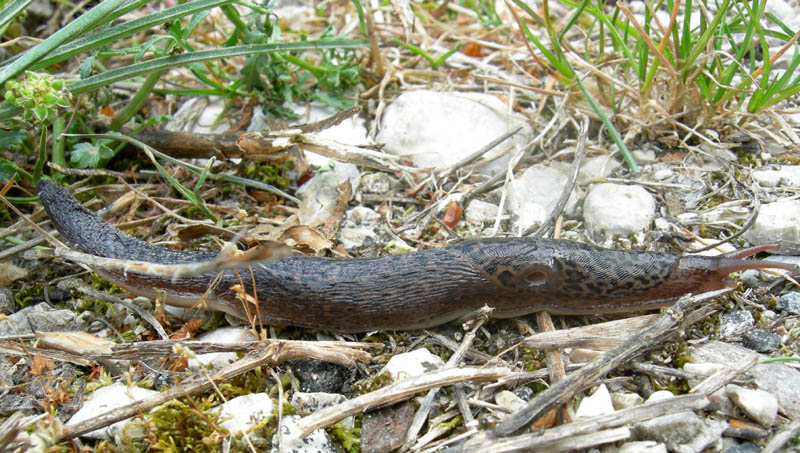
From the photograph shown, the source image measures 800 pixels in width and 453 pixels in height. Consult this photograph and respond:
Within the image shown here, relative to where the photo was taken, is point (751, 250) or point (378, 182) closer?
point (751, 250)

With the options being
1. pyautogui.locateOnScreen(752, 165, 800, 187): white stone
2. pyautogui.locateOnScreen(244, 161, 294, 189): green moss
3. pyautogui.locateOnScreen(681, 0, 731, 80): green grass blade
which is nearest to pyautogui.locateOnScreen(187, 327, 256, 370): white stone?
pyautogui.locateOnScreen(244, 161, 294, 189): green moss

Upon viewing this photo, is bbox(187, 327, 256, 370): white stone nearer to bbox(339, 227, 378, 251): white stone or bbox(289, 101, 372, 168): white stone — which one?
bbox(339, 227, 378, 251): white stone


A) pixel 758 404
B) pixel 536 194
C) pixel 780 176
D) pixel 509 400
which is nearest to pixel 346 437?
pixel 509 400

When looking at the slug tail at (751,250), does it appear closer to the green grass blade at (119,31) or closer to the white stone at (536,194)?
the white stone at (536,194)

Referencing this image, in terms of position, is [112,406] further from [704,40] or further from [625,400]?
[704,40]

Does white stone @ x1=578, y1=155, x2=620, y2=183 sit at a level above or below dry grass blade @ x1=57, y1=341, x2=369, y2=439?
above

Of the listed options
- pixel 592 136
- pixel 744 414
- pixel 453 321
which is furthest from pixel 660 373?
pixel 592 136
